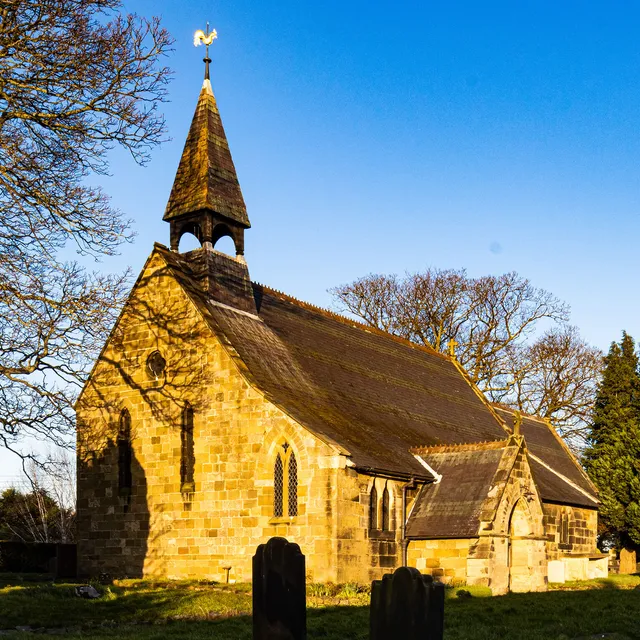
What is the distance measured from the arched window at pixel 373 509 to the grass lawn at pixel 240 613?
9.43ft

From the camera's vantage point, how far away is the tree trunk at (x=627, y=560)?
41.9 m

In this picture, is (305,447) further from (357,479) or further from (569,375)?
(569,375)

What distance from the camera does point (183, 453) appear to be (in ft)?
81.6

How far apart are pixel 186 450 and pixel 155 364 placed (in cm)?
278

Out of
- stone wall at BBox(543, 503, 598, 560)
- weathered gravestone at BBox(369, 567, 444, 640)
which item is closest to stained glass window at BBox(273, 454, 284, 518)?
stone wall at BBox(543, 503, 598, 560)

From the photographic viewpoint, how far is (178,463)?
81.4 ft

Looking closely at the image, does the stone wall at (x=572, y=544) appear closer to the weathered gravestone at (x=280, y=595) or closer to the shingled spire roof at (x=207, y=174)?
the shingled spire roof at (x=207, y=174)

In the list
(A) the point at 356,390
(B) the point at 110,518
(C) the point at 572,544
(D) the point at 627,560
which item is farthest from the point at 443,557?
(D) the point at 627,560

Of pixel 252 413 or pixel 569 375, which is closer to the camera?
pixel 252 413

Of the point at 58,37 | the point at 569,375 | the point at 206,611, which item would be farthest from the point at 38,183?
the point at 569,375

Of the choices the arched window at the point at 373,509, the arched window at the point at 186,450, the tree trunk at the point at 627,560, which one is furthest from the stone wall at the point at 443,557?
the tree trunk at the point at 627,560

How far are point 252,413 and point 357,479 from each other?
10.6 ft

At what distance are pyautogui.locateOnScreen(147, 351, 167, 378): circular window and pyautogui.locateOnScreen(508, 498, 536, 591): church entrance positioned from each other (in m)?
10.7

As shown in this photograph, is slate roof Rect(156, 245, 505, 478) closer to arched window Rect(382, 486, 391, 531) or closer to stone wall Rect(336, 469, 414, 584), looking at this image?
stone wall Rect(336, 469, 414, 584)
